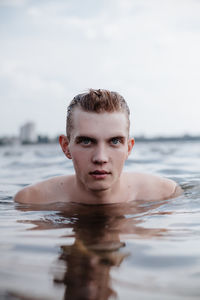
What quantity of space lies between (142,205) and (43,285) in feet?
8.50

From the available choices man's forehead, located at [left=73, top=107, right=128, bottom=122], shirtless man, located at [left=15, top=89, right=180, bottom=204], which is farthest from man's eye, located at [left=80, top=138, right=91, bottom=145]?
man's forehead, located at [left=73, top=107, right=128, bottom=122]

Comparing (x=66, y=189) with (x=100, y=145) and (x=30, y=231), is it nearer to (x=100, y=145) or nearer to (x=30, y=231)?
(x=100, y=145)

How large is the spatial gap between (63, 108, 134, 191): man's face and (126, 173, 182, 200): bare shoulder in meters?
0.97

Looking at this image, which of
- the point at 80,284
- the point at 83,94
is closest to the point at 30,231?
the point at 80,284

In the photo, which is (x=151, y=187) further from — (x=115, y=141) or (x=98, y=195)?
(x=115, y=141)

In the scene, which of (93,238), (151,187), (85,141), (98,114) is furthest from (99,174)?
(151,187)

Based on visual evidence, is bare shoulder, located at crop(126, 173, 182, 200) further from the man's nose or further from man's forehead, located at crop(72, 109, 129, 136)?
the man's nose

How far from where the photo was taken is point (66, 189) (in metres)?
4.57

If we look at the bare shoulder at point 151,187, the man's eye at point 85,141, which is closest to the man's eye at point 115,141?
the man's eye at point 85,141

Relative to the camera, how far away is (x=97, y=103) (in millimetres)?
3742

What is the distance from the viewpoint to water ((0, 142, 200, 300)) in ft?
5.43

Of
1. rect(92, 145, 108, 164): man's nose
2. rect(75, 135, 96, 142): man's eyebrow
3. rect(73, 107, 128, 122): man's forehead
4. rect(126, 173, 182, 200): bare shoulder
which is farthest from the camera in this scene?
rect(126, 173, 182, 200): bare shoulder

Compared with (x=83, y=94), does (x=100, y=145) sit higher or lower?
lower

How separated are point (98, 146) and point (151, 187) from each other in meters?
1.55
